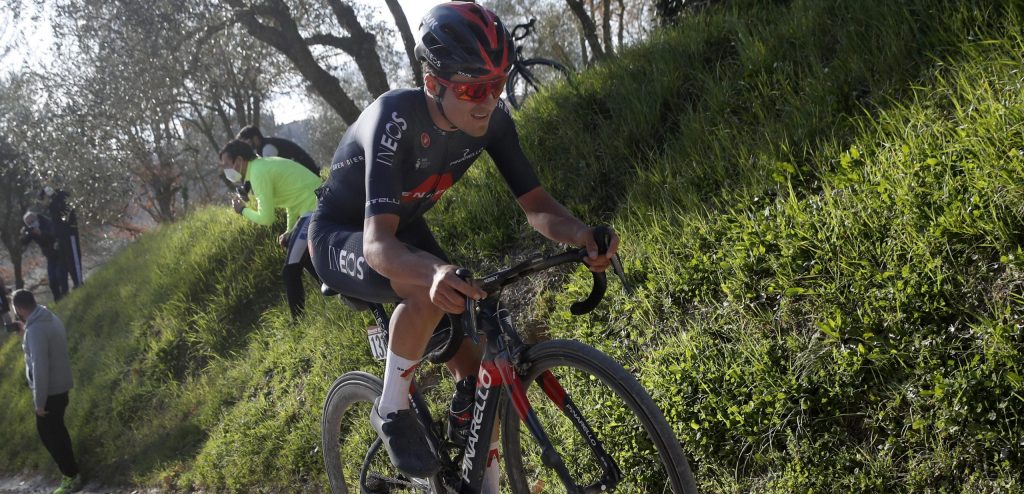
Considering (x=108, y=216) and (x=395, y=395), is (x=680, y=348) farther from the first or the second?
(x=108, y=216)

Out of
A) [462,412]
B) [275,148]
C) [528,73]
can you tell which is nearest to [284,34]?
[275,148]

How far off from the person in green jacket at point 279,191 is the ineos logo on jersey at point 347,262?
3348mm

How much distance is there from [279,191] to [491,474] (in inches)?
175

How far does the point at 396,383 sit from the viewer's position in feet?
10.5

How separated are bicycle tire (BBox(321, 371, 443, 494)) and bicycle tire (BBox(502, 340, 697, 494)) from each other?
47 cm

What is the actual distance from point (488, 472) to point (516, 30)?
7157 millimetres

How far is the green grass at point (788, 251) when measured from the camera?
2.97 m

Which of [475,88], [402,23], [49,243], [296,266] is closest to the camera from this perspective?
[475,88]

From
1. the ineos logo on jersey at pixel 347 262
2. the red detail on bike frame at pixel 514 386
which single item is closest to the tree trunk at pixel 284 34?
the ineos logo on jersey at pixel 347 262

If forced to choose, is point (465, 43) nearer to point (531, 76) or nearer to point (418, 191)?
point (418, 191)

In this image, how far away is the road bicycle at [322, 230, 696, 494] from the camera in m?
2.65

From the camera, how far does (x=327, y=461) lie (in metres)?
4.25

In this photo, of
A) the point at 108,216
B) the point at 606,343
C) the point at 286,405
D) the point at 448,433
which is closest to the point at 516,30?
the point at 286,405

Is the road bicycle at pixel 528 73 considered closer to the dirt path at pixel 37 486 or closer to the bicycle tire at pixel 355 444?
the bicycle tire at pixel 355 444
